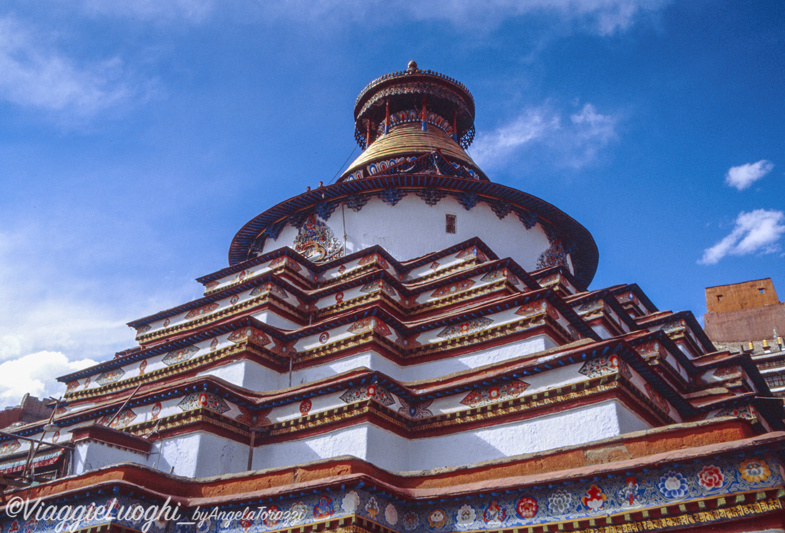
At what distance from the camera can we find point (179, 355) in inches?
478

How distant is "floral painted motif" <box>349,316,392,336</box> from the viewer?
10.6m

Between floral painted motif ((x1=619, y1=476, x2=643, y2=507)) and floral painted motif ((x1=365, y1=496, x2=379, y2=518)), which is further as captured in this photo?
floral painted motif ((x1=365, y1=496, x2=379, y2=518))

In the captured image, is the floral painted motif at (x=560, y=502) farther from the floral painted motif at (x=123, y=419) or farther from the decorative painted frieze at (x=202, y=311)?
the decorative painted frieze at (x=202, y=311)

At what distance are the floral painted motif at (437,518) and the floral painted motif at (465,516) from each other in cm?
16

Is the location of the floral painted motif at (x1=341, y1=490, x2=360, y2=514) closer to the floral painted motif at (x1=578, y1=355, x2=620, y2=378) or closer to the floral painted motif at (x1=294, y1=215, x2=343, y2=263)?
the floral painted motif at (x1=578, y1=355, x2=620, y2=378)

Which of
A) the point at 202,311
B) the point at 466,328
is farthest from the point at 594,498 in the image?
the point at 202,311

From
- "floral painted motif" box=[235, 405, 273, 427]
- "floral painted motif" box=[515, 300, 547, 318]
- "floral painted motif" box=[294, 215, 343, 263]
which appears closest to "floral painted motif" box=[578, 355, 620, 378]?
"floral painted motif" box=[515, 300, 547, 318]

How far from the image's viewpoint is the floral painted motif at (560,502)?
6.21 m

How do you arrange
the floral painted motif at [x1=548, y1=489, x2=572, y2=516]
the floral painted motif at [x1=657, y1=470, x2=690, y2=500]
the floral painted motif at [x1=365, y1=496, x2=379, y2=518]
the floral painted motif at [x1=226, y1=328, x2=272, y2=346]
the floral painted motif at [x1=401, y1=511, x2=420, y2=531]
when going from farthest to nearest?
the floral painted motif at [x1=226, y1=328, x2=272, y2=346], the floral painted motif at [x1=401, y1=511, x2=420, y2=531], the floral painted motif at [x1=365, y1=496, x2=379, y2=518], the floral painted motif at [x1=548, y1=489, x2=572, y2=516], the floral painted motif at [x1=657, y1=470, x2=690, y2=500]

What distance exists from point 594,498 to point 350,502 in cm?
238

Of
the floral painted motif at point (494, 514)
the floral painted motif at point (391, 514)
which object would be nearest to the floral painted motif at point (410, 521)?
the floral painted motif at point (391, 514)

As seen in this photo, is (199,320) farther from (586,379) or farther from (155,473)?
(586,379)

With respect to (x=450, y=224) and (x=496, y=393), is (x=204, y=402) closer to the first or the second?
(x=496, y=393)

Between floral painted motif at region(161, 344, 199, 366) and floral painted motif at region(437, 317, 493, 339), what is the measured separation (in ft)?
15.0
